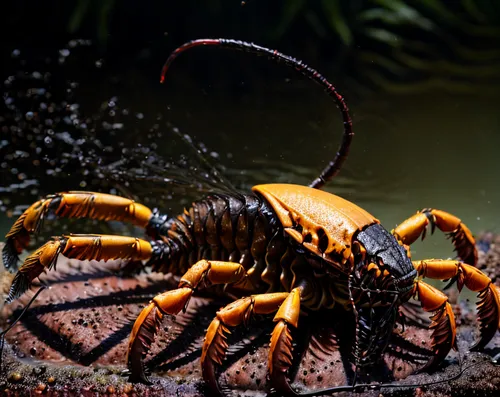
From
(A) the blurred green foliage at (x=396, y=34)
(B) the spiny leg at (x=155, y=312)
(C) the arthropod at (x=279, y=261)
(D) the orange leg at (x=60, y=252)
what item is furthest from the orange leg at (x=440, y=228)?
(A) the blurred green foliage at (x=396, y=34)

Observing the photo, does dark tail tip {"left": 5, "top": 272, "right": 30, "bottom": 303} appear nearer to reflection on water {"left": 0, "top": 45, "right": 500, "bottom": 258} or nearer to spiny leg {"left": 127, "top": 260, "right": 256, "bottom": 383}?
spiny leg {"left": 127, "top": 260, "right": 256, "bottom": 383}

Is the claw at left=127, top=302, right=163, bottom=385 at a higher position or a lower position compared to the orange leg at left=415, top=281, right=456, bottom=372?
lower

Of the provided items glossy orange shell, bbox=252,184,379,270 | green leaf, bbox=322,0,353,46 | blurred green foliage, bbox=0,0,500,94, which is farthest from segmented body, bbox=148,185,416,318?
green leaf, bbox=322,0,353,46

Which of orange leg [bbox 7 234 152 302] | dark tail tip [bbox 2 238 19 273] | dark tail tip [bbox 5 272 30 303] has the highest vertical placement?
orange leg [bbox 7 234 152 302]

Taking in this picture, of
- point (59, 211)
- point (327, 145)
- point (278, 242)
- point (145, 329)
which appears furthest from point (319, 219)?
point (327, 145)

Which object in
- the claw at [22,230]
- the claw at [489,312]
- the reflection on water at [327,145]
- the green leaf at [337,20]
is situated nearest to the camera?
the claw at [489,312]

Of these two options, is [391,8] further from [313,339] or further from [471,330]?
[313,339]

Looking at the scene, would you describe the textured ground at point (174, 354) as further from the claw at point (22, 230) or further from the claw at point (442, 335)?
the claw at point (22, 230)
